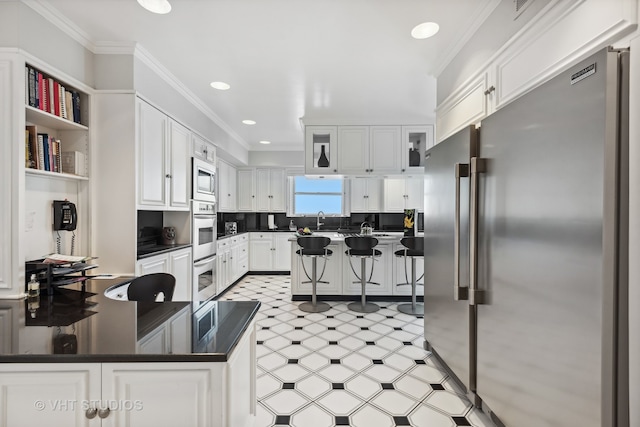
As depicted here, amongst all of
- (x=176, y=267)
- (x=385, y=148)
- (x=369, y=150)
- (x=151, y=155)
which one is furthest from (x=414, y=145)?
(x=176, y=267)

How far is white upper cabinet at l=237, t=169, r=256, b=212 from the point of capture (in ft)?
21.1

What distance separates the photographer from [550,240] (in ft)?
4.20

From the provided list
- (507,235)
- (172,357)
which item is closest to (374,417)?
(507,235)

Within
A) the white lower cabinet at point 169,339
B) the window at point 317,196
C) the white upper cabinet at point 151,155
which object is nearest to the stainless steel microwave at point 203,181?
the white upper cabinet at point 151,155

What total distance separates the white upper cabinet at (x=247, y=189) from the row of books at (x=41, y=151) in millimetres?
4191

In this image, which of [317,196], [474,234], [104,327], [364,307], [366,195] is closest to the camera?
[104,327]

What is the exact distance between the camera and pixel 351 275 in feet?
14.2

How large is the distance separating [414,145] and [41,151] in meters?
4.06

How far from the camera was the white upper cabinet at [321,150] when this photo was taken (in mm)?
4438

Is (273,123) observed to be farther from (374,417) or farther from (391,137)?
(374,417)

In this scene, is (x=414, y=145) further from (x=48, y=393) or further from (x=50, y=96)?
(x=48, y=393)

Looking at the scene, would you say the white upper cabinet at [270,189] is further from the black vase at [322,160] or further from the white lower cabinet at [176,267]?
the white lower cabinet at [176,267]

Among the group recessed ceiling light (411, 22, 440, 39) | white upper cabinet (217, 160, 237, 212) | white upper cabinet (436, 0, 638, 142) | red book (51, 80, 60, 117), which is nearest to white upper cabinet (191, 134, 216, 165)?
white upper cabinet (217, 160, 237, 212)

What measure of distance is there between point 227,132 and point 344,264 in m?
2.83
